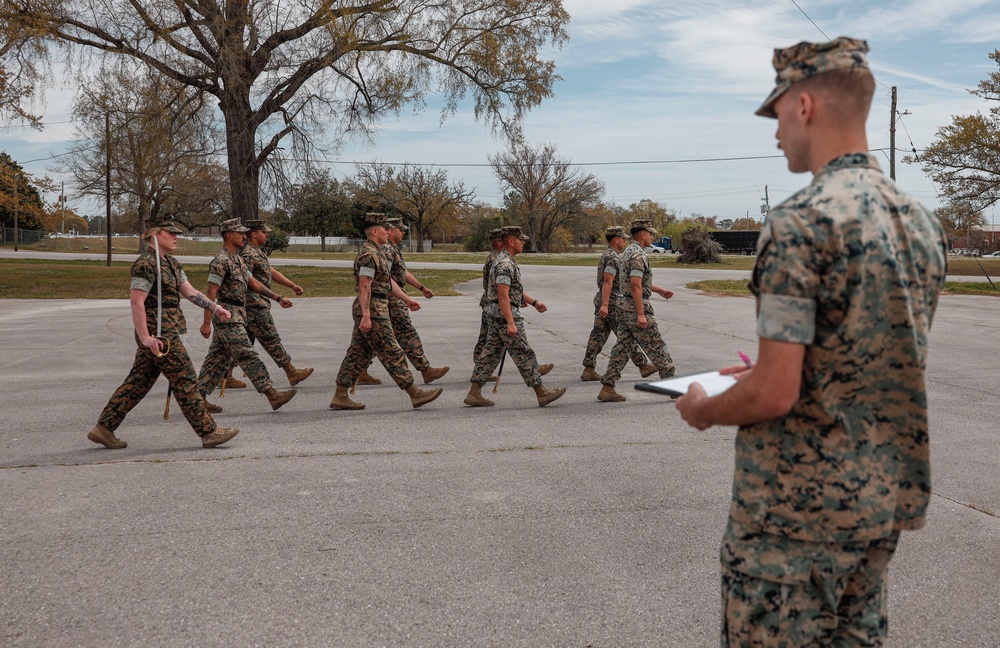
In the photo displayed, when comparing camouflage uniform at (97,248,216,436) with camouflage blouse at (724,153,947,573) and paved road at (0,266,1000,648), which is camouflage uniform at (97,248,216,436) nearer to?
paved road at (0,266,1000,648)

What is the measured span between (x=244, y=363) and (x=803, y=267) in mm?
7445

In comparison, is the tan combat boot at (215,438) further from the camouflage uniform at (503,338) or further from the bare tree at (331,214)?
the bare tree at (331,214)

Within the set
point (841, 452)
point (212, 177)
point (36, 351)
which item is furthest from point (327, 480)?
point (212, 177)

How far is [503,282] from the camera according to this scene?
8.55m

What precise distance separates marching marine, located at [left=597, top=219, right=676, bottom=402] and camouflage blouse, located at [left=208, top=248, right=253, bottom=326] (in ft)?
13.2

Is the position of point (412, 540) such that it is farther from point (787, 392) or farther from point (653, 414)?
point (653, 414)

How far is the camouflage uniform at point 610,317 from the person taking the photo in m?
9.80

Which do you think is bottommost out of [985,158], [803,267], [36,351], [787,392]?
[36,351]

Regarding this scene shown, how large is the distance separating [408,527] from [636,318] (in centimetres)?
525

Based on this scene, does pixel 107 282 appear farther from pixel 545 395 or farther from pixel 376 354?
pixel 545 395

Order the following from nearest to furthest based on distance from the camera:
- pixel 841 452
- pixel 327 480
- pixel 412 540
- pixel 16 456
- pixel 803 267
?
1. pixel 803 267
2. pixel 841 452
3. pixel 412 540
4. pixel 327 480
5. pixel 16 456

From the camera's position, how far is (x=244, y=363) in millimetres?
8539

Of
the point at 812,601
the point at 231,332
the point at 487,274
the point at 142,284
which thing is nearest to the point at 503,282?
the point at 487,274

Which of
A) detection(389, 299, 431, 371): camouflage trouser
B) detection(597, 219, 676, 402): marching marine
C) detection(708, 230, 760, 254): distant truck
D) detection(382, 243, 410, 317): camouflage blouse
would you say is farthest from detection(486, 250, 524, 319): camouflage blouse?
detection(708, 230, 760, 254): distant truck
